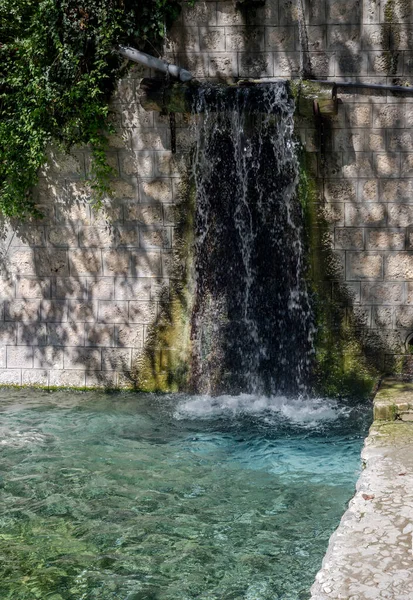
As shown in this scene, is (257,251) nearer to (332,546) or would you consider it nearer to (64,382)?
(64,382)

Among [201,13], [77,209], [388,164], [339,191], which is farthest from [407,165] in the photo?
[77,209]

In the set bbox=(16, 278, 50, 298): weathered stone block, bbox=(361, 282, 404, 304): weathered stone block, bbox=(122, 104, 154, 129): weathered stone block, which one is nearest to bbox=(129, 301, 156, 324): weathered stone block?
bbox=(16, 278, 50, 298): weathered stone block

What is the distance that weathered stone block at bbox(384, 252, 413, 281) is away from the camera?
7504mm

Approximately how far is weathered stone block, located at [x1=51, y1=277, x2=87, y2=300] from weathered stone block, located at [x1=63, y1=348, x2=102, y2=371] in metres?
0.50

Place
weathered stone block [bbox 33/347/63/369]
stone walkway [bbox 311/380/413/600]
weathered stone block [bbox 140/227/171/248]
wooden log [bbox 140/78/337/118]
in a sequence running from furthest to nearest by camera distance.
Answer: weathered stone block [bbox 33/347/63/369] < weathered stone block [bbox 140/227/171/248] < wooden log [bbox 140/78/337/118] < stone walkway [bbox 311/380/413/600]

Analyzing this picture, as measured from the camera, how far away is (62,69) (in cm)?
760

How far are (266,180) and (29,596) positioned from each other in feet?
14.5

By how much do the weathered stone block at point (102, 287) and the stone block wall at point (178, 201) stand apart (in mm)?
10

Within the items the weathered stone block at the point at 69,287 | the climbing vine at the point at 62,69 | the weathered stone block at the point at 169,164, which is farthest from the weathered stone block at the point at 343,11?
the weathered stone block at the point at 69,287

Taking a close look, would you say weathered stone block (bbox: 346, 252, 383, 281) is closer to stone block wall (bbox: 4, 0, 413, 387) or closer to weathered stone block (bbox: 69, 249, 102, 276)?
stone block wall (bbox: 4, 0, 413, 387)

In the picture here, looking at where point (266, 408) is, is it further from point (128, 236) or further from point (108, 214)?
point (108, 214)

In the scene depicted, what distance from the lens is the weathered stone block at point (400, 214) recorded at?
24.5 ft

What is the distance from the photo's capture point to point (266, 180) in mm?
7625

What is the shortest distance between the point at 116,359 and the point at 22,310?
102cm
